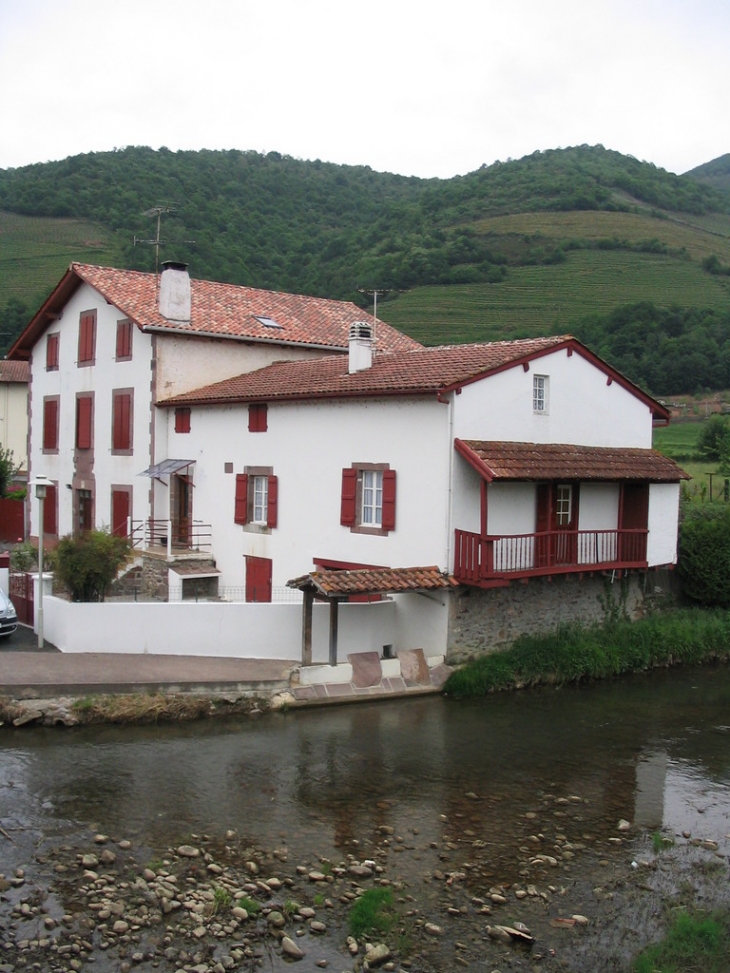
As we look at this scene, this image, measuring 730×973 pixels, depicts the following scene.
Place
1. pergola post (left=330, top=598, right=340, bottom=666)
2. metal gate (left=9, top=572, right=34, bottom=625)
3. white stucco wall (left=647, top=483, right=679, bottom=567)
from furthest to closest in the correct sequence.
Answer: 1. white stucco wall (left=647, top=483, right=679, bottom=567)
2. metal gate (left=9, top=572, right=34, bottom=625)
3. pergola post (left=330, top=598, right=340, bottom=666)

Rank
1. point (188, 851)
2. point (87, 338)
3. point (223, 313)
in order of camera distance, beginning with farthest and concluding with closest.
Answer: point (87, 338) → point (223, 313) → point (188, 851)

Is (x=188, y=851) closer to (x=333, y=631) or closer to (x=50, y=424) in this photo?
(x=333, y=631)

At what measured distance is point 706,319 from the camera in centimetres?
6088

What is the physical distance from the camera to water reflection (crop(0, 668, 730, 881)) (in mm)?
12188

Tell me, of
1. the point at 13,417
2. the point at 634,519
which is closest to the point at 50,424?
the point at 634,519

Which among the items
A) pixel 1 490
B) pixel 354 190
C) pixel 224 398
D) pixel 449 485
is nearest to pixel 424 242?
pixel 354 190

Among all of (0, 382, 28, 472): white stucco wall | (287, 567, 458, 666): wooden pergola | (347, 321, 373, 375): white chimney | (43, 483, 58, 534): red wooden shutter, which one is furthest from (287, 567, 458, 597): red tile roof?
(0, 382, 28, 472): white stucco wall

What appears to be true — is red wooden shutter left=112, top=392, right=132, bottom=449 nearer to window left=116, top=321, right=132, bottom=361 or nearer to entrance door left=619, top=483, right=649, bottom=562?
window left=116, top=321, right=132, bottom=361

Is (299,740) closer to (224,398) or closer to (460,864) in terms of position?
(460,864)

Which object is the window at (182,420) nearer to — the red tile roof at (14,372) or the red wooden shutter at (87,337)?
the red wooden shutter at (87,337)

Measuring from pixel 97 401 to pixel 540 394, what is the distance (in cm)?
1395

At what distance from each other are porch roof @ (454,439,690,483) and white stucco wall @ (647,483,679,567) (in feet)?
1.16

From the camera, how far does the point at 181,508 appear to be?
85.8 feet

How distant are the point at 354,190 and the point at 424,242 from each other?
17876 millimetres
